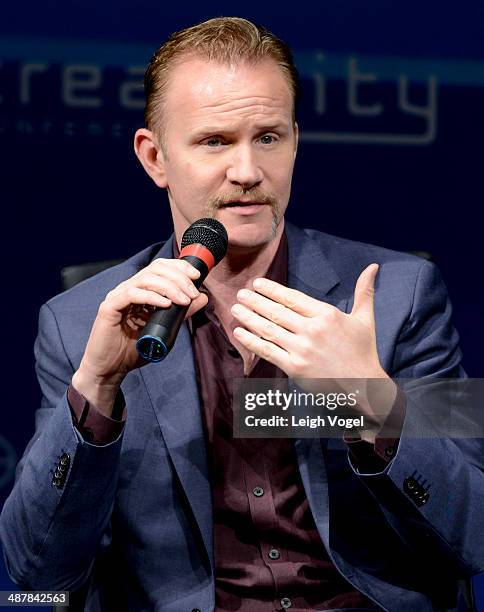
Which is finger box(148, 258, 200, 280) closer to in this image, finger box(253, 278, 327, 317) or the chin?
finger box(253, 278, 327, 317)

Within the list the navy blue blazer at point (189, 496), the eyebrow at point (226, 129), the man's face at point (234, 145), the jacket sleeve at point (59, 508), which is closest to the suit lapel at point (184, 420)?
the navy blue blazer at point (189, 496)

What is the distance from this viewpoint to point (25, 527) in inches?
62.5

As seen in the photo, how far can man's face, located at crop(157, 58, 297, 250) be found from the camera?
165 centimetres

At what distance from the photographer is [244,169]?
1631 millimetres

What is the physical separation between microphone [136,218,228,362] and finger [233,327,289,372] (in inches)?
3.6

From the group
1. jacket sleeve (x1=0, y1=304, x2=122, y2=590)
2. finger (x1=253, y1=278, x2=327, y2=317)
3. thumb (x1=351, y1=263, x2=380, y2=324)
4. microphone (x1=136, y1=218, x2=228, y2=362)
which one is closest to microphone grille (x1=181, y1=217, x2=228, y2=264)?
microphone (x1=136, y1=218, x2=228, y2=362)

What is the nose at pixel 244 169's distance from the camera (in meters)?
1.63

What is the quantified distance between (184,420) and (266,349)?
328 mm

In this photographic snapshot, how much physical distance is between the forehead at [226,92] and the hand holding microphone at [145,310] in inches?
9.3

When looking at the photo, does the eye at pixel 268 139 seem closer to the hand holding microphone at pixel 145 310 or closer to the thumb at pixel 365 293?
the hand holding microphone at pixel 145 310

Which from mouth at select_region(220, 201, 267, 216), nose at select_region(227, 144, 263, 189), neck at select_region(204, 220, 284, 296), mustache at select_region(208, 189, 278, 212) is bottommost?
neck at select_region(204, 220, 284, 296)

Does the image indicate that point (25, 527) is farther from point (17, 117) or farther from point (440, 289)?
point (17, 117)

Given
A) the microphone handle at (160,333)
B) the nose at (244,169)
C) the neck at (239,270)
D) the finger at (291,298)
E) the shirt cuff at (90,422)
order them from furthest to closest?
the neck at (239,270) → the nose at (244,169) → the shirt cuff at (90,422) → the finger at (291,298) → the microphone handle at (160,333)

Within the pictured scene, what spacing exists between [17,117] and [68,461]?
3.91 ft
